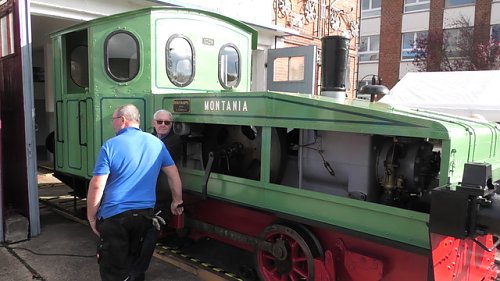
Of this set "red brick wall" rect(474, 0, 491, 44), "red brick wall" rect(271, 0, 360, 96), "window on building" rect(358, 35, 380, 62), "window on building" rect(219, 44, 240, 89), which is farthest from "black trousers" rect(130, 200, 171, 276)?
"window on building" rect(358, 35, 380, 62)

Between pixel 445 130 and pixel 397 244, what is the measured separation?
797 millimetres

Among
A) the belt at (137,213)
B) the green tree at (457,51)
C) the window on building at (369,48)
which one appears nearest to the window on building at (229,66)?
the belt at (137,213)

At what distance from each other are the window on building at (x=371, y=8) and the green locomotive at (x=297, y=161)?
22808mm

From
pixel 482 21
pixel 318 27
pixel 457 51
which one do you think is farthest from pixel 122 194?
pixel 482 21

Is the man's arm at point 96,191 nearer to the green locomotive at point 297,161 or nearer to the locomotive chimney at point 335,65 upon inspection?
the green locomotive at point 297,161

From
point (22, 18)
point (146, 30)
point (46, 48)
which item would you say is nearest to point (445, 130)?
point (146, 30)

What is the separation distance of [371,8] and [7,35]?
24140 mm

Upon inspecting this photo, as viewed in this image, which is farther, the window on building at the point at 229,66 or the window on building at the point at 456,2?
the window on building at the point at 456,2

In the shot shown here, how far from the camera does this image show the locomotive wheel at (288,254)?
10.7 ft

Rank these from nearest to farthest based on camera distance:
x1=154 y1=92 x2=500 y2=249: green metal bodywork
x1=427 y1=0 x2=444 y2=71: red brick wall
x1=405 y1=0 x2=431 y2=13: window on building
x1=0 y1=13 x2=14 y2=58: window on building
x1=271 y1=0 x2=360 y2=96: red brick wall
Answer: x1=154 y1=92 x2=500 y2=249: green metal bodywork < x1=0 y1=13 x2=14 y2=58: window on building < x1=271 y1=0 x2=360 y2=96: red brick wall < x1=427 y1=0 x2=444 y2=71: red brick wall < x1=405 y1=0 x2=431 y2=13: window on building

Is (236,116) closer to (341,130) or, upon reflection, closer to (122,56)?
(341,130)

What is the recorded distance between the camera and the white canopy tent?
29.2ft

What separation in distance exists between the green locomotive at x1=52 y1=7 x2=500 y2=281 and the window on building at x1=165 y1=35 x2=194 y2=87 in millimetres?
→ 12

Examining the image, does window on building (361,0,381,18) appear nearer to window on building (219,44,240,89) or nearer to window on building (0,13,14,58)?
window on building (219,44,240,89)
